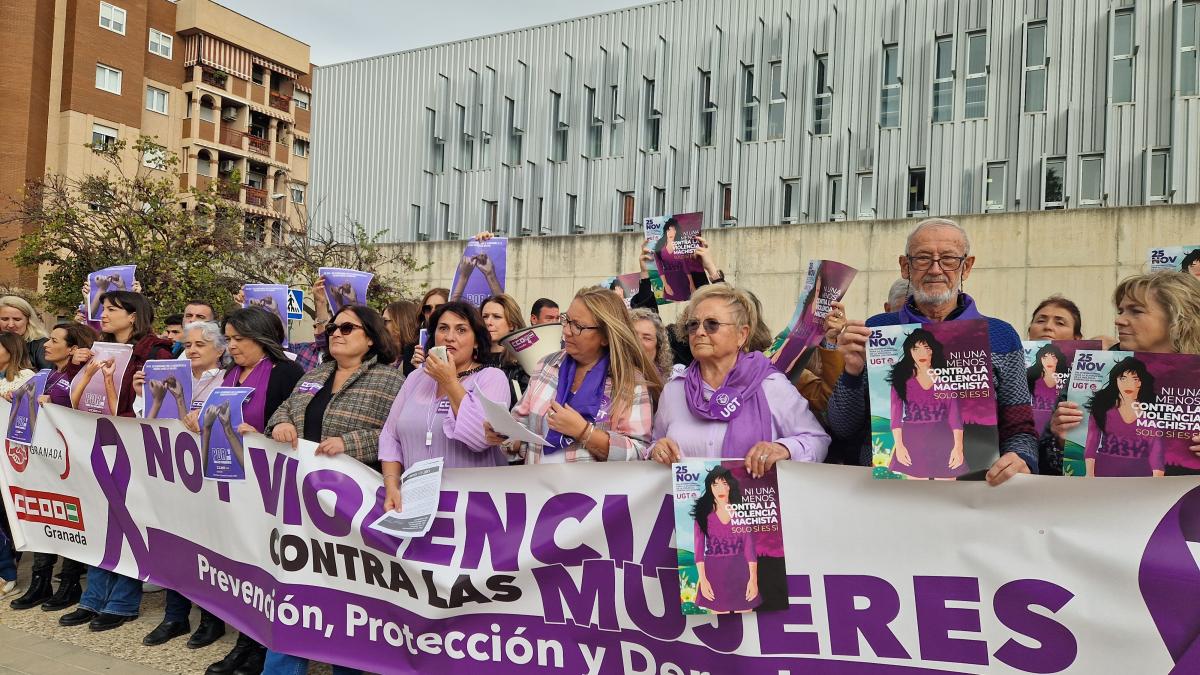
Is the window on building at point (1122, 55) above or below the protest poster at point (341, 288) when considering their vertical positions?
above

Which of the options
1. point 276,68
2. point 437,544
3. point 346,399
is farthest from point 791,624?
point 276,68

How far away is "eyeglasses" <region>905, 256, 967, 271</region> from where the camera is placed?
2965mm

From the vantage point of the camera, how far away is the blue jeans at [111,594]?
5.43 meters

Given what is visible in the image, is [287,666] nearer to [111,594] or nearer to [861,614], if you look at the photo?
[111,594]

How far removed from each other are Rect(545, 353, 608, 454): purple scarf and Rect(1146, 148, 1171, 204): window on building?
752 inches

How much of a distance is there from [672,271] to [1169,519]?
325 cm

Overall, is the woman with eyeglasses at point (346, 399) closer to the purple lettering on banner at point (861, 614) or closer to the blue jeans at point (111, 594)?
the blue jeans at point (111, 594)

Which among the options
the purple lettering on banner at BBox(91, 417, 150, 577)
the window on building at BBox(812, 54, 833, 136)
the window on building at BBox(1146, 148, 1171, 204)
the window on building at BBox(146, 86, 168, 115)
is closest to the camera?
the purple lettering on banner at BBox(91, 417, 150, 577)

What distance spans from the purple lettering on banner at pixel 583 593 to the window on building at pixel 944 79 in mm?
19870

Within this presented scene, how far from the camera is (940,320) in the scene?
3.00 metres

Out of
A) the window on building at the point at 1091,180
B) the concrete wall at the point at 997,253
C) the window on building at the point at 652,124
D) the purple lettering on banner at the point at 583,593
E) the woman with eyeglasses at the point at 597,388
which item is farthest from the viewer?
the window on building at the point at 652,124

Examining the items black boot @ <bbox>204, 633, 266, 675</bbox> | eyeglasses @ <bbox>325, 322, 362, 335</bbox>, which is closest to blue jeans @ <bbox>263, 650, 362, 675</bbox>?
black boot @ <bbox>204, 633, 266, 675</bbox>

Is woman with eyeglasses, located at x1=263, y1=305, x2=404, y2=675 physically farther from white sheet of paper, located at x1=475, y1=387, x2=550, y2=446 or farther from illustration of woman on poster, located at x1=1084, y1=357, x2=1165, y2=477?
illustration of woman on poster, located at x1=1084, y1=357, x2=1165, y2=477

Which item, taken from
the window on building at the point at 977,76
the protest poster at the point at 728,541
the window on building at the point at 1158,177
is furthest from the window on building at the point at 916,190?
the protest poster at the point at 728,541
